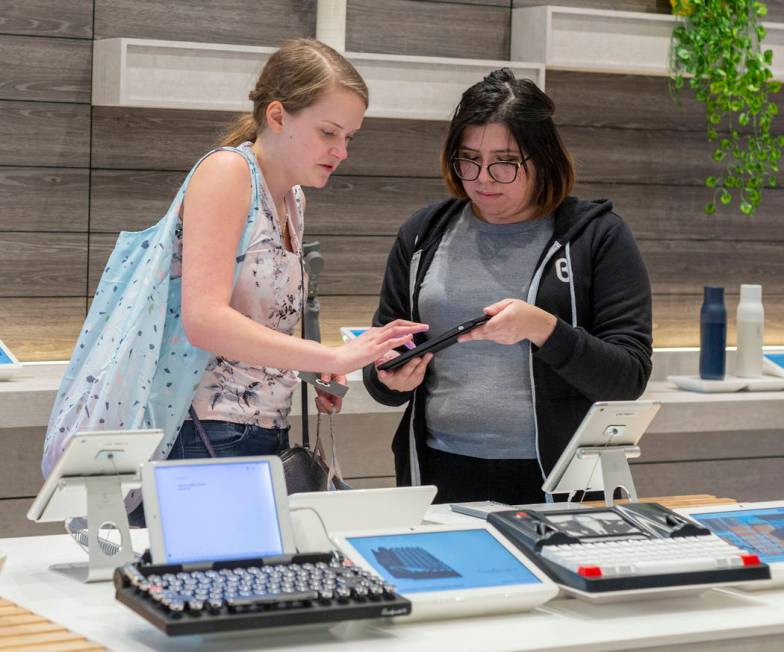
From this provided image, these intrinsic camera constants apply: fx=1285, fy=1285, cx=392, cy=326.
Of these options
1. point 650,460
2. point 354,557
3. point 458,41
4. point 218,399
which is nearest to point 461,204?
point 218,399

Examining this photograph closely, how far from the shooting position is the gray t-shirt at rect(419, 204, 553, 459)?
95.9 inches

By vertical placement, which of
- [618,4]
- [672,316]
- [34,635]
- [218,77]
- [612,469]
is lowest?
[34,635]

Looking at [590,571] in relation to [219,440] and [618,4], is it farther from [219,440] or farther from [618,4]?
[618,4]

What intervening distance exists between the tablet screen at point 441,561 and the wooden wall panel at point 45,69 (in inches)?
85.6

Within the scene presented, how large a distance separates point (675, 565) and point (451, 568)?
0.31 metres

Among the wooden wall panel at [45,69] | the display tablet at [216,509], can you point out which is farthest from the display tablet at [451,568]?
the wooden wall panel at [45,69]

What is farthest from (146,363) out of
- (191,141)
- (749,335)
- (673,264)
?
(673,264)

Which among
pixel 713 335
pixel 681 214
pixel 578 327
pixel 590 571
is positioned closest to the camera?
pixel 590 571

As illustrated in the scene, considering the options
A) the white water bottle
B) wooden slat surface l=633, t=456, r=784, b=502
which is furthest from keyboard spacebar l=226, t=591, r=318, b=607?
wooden slat surface l=633, t=456, r=784, b=502

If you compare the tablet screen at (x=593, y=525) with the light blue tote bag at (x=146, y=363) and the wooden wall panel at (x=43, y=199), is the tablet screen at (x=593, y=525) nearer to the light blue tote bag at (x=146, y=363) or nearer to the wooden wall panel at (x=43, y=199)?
the light blue tote bag at (x=146, y=363)

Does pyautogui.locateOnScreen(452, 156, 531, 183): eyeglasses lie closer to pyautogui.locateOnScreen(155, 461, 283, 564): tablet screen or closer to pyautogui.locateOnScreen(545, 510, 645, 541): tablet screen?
pyautogui.locateOnScreen(545, 510, 645, 541): tablet screen

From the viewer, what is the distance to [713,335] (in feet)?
13.0

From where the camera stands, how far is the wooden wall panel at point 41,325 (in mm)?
3639

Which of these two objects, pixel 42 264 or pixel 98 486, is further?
pixel 42 264
